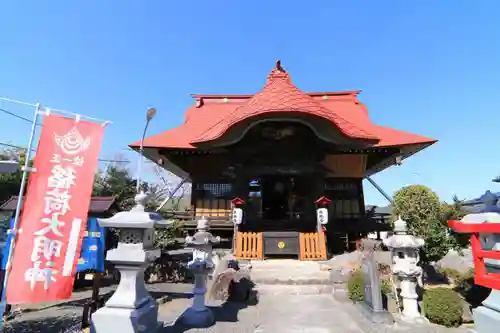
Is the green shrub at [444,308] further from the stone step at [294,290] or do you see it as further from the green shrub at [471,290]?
the stone step at [294,290]

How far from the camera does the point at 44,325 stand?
214 inches

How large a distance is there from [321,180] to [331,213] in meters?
3.38

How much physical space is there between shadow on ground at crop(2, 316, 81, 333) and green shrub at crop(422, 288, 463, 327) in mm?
6891

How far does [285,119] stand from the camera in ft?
35.6

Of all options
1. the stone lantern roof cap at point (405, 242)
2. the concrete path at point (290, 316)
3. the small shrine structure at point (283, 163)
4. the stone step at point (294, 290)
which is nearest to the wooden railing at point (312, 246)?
the small shrine structure at point (283, 163)

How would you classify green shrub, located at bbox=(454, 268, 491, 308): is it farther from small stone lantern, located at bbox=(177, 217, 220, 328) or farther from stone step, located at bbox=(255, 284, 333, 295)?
small stone lantern, located at bbox=(177, 217, 220, 328)

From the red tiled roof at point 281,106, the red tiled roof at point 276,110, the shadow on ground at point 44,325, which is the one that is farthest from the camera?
the red tiled roof at point 276,110

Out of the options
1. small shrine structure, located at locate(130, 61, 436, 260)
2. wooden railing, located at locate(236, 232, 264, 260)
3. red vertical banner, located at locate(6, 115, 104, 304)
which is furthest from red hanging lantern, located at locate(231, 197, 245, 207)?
red vertical banner, located at locate(6, 115, 104, 304)

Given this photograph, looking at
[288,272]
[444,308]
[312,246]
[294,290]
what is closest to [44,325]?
[294,290]

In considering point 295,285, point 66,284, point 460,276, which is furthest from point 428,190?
point 66,284

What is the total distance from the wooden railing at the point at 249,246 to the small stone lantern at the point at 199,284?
4.11 meters

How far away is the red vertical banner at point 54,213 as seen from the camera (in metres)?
3.75

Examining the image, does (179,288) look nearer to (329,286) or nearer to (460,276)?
(329,286)

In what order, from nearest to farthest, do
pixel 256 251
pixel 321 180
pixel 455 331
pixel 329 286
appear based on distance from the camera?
pixel 455 331 < pixel 329 286 < pixel 256 251 < pixel 321 180
